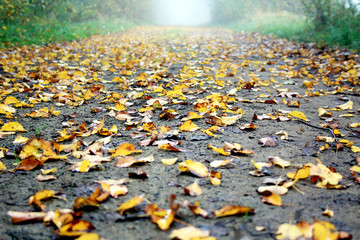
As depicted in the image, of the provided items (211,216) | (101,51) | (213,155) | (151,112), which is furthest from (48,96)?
(101,51)

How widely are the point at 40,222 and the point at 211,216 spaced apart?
71 centimetres

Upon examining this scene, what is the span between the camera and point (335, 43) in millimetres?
6328

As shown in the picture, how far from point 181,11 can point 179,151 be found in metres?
60.5

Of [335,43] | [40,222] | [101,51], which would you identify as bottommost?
[40,222]

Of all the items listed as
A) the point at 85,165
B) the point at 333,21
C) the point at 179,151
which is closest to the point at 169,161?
the point at 179,151

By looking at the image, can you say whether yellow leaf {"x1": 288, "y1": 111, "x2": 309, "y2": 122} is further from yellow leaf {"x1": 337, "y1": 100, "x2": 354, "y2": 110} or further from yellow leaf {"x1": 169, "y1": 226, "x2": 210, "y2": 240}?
yellow leaf {"x1": 169, "y1": 226, "x2": 210, "y2": 240}

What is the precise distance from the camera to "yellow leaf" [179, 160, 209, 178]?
151 cm

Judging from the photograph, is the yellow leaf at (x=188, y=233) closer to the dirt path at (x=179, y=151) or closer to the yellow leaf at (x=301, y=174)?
the dirt path at (x=179, y=151)

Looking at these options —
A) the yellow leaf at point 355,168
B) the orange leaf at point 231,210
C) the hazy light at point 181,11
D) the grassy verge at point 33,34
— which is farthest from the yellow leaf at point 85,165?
the hazy light at point 181,11

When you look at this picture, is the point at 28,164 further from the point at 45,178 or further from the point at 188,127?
the point at 188,127

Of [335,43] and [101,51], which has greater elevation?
[335,43]

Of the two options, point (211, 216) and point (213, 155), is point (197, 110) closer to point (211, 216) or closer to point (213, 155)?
point (213, 155)

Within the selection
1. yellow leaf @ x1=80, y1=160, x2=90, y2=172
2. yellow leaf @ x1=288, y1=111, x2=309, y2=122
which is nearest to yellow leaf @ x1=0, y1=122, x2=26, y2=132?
yellow leaf @ x1=80, y1=160, x2=90, y2=172

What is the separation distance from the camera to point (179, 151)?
1.79 meters
